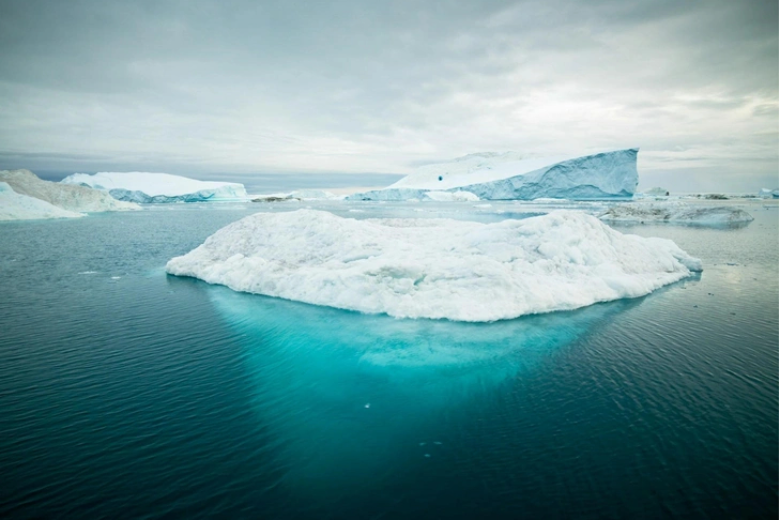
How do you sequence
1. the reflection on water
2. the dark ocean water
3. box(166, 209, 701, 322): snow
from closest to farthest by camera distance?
1. the dark ocean water
2. the reflection on water
3. box(166, 209, 701, 322): snow

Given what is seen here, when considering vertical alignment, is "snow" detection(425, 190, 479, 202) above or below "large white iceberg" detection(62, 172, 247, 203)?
below

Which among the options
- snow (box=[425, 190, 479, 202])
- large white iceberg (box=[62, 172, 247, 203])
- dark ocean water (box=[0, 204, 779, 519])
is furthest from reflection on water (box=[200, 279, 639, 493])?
large white iceberg (box=[62, 172, 247, 203])

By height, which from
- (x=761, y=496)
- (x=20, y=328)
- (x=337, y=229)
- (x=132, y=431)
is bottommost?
(x=761, y=496)

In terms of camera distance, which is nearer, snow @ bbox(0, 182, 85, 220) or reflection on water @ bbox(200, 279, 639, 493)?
reflection on water @ bbox(200, 279, 639, 493)

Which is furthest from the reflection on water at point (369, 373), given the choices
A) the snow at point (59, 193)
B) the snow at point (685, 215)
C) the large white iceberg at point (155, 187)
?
the large white iceberg at point (155, 187)

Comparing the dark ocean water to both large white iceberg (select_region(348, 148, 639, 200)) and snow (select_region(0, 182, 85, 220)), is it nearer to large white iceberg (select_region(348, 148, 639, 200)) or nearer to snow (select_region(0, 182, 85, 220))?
snow (select_region(0, 182, 85, 220))

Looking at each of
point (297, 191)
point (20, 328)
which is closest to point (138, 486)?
point (20, 328)

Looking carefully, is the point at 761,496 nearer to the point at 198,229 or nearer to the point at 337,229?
the point at 337,229
